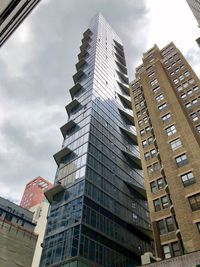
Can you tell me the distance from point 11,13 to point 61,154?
36.9m

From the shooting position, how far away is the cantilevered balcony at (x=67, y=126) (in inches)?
2211

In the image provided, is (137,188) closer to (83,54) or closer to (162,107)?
(162,107)

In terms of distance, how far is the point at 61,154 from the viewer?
51500mm

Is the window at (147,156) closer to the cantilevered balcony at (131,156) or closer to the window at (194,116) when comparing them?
the window at (194,116)

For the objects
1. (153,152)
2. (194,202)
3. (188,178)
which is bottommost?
(194,202)

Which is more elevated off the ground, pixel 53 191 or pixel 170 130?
pixel 170 130

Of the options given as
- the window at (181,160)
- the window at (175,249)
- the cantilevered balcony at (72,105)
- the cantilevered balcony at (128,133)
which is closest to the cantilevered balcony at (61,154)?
the cantilevered balcony at (72,105)

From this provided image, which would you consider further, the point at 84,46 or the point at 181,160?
the point at 84,46

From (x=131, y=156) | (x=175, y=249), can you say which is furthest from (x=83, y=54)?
(x=175, y=249)

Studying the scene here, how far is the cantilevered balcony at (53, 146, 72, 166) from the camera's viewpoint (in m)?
50.3

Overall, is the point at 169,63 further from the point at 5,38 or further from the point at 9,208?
the point at 9,208

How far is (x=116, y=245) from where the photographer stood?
39.8m

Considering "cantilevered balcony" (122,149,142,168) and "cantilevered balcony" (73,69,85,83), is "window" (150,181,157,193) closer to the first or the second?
"cantilevered balcony" (122,149,142,168)

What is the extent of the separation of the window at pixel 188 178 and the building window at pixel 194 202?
199 centimetres
